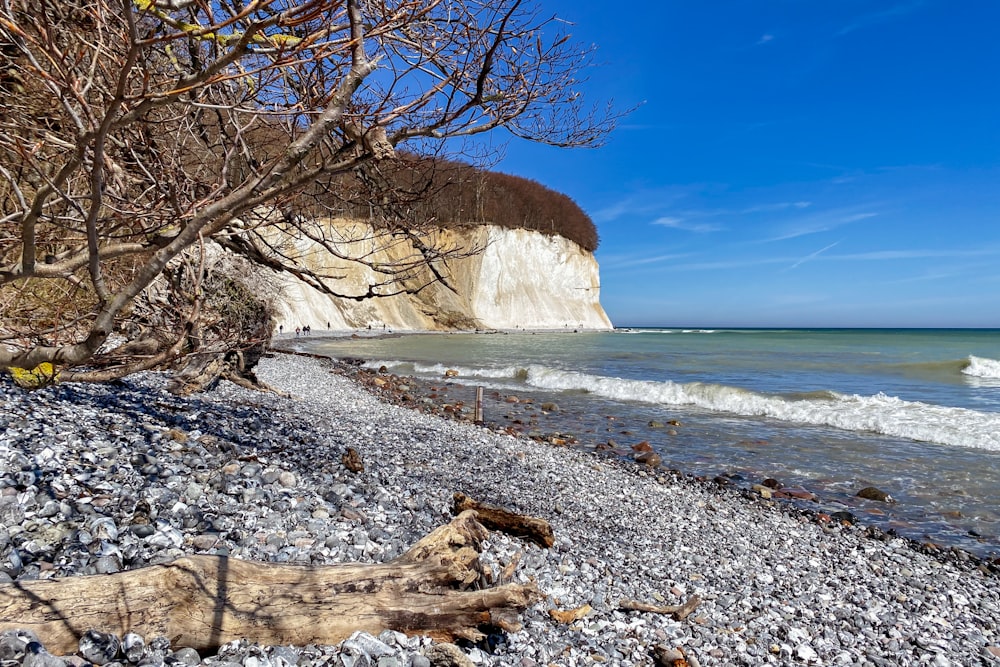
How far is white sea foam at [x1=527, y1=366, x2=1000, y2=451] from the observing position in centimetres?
1130

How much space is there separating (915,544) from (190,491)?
7042 millimetres

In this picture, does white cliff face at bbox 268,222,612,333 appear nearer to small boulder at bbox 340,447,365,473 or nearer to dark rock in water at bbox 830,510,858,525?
small boulder at bbox 340,447,365,473

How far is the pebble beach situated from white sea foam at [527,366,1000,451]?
21.7ft

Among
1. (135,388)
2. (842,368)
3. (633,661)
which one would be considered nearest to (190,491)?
(633,661)

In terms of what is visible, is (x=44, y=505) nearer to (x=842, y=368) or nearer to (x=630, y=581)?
(x=630, y=581)

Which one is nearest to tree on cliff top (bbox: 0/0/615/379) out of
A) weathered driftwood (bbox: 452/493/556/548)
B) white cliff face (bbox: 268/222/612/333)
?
weathered driftwood (bbox: 452/493/556/548)

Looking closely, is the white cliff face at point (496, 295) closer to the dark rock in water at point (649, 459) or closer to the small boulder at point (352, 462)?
the dark rock in water at point (649, 459)

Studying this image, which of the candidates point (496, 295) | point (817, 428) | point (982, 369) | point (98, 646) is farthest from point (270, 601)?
point (496, 295)

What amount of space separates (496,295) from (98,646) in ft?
206

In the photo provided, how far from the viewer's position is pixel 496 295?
212ft

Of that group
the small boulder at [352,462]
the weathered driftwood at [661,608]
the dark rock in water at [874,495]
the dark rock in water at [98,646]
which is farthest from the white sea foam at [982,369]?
the dark rock in water at [98,646]

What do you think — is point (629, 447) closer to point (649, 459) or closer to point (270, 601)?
point (649, 459)

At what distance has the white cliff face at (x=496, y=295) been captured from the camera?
5228cm

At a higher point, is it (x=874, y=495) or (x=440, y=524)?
(x=440, y=524)
